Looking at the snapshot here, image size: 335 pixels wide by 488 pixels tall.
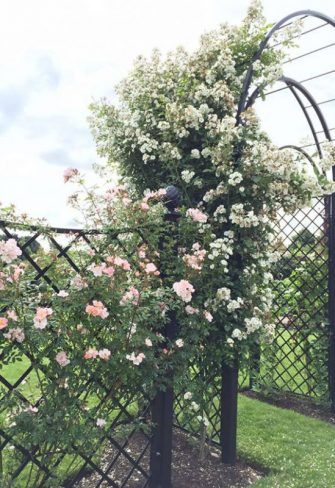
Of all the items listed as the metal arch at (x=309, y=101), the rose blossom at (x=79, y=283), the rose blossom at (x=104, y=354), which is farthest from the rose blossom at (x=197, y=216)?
the metal arch at (x=309, y=101)

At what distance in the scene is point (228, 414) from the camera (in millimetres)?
2924

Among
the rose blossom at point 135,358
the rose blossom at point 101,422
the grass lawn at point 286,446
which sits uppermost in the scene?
the rose blossom at point 135,358

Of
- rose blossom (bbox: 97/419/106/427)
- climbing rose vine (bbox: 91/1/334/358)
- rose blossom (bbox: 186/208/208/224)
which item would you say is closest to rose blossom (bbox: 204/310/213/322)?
climbing rose vine (bbox: 91/1/334/358)

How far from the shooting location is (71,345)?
2020 millimetres

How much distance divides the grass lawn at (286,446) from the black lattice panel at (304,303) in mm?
468

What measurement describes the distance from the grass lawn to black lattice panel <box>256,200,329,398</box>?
1.54 ft

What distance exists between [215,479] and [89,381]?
43.2 inches

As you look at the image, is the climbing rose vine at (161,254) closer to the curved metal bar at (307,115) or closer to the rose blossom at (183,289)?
the rose blossom at (183,289)

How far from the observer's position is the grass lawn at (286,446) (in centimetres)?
269

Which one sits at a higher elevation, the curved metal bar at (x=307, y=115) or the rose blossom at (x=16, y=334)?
the curved metal bar at (x=307, y=115)

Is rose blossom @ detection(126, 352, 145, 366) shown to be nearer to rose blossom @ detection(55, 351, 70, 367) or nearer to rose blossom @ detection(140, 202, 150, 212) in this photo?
rose blossom @ detection(55, 351, 70, 367)

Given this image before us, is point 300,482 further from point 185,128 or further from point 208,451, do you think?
point 185,128

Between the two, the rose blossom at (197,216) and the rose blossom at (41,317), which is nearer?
the rose blossom at (41,317)

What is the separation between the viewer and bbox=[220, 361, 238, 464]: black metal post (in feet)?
9.43
